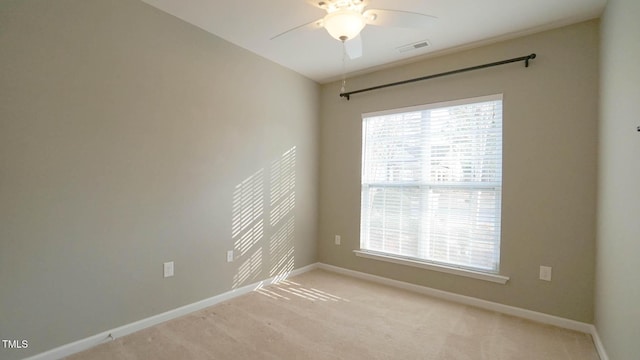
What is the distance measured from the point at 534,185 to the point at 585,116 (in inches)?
25.6

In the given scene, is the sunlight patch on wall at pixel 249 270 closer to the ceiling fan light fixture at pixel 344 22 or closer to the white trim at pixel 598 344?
the ceiling fan light fixture at pixel 344 22

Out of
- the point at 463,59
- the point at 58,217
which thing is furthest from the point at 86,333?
the point at 463,59

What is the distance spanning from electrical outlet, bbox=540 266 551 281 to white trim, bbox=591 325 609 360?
0.42 metres

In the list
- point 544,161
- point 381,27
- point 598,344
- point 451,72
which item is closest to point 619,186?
point 544,161

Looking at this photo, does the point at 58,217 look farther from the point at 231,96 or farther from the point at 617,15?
the point at 617,15

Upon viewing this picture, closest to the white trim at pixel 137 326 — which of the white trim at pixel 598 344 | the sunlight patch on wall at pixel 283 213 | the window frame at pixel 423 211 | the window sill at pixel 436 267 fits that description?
the sunlight patch on wall at pixel 283 213

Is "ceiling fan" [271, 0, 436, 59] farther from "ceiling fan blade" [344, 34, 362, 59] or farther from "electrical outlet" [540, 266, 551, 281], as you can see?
"electrical outlet" [540, 266, 551, 281]

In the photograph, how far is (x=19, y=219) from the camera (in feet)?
5.74

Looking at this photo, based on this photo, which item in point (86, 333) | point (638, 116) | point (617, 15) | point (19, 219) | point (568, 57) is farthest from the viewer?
point (568, 57)

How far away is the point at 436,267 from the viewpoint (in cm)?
305

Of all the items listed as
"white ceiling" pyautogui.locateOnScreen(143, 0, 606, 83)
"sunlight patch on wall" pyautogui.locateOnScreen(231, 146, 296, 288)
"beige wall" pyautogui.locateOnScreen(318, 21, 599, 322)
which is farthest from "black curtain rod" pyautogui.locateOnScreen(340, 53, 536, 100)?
"sunlight patch on wall" pyautogui.locateOnScreen(231, 146, 296, 288)

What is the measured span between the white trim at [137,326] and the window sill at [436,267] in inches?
48.0

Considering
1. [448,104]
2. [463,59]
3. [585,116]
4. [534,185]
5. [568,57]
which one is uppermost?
[463,59]

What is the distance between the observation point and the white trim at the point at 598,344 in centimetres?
193
